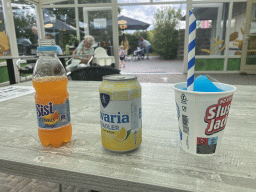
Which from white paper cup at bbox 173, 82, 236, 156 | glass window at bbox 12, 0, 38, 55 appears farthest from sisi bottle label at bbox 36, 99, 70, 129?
glass window at bbox 12, 0, 38, 55

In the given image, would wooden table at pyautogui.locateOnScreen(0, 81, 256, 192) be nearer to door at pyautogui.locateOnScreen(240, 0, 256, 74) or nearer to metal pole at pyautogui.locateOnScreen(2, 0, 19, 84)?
metal pole at pyautogui.locateOnScreen(2, 0, 19, 84)

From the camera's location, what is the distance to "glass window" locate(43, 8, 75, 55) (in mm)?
6310

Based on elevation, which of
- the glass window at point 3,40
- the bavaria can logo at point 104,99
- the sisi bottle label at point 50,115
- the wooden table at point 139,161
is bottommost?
the wooden table at point 139,161

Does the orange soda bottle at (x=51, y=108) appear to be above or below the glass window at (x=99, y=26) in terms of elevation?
below

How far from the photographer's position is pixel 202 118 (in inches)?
17.5

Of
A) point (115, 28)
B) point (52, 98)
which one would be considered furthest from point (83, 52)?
point (52, 98)

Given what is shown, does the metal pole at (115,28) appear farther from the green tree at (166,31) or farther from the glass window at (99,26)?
the green tree at (166,31)

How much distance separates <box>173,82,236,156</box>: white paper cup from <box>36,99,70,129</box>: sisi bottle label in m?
0.30

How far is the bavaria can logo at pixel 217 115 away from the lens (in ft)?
1.43

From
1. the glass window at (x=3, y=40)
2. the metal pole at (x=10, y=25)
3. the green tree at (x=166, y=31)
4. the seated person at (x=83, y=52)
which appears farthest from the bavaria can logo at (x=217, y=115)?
the green tree at (x=166, y=31)

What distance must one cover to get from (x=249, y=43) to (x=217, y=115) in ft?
22.0

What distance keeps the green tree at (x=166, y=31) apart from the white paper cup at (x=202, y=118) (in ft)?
43.3

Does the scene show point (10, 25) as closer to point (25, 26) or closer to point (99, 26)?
point (25, 26)

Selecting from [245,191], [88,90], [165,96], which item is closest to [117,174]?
[245,191]
